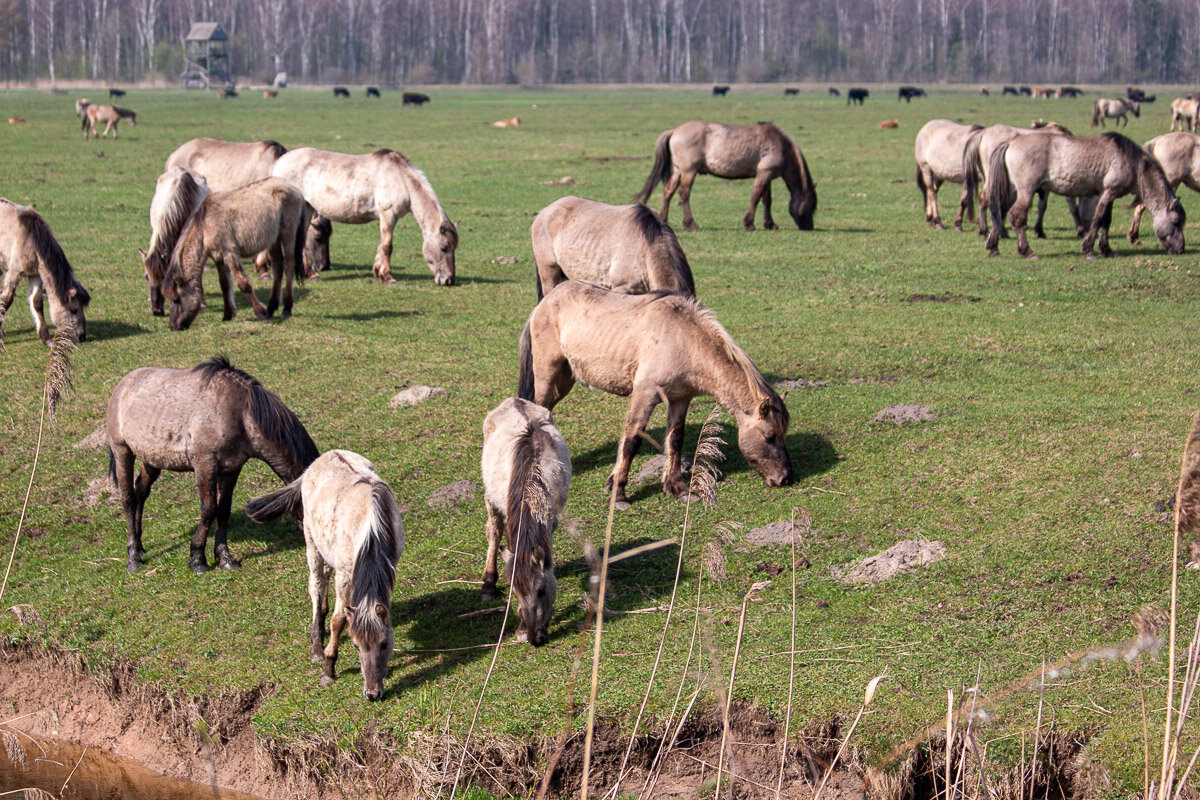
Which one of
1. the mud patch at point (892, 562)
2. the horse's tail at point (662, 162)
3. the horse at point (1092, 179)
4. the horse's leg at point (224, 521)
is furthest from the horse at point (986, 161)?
the horse's leg at point (224, 521)

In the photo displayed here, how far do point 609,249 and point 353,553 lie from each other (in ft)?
17.5

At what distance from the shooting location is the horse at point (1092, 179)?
15.7 m

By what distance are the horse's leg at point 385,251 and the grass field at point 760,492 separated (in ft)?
0.92

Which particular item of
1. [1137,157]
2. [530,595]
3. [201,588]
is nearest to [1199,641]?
[530,595]

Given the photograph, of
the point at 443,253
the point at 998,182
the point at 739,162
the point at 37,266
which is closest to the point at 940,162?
the point at 998,182

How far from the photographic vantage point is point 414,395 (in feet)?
33.1

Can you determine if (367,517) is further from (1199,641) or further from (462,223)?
(462,223)

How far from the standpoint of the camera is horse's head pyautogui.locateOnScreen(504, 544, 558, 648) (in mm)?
5914

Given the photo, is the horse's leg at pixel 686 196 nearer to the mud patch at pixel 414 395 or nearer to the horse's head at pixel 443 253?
the horse's head at pixel 443 253

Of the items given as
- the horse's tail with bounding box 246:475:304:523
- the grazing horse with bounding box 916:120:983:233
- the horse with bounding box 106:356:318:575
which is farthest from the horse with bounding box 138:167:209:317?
the grazing horse with bounding box 916:120:983:233

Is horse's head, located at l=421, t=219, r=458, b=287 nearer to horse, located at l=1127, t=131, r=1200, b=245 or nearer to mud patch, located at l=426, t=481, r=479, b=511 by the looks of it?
mud patch, located at l=426, t=481, r=479, b=511

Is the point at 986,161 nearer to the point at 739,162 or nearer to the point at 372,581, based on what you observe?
the point at 739,162

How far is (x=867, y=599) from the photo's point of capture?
649 cm

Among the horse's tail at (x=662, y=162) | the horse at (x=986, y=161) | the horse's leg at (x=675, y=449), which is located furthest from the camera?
the horse's tail at (x=662, y=162)
